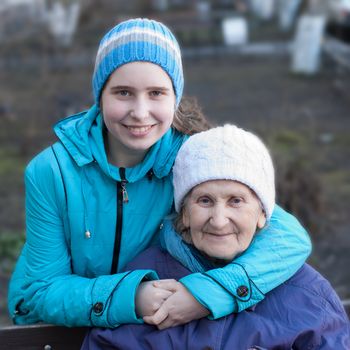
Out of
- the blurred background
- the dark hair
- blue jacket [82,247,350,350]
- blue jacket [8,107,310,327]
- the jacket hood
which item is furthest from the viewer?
the blurred background

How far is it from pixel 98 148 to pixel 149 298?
543mm

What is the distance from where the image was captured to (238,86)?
12.1 meters

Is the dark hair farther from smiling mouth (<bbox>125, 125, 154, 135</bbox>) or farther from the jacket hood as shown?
smiling mouth (<bbox>125, 125, 154, 135</bbox>)

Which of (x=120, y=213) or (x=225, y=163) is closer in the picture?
(x=225, y=163)

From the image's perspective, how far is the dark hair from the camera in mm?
2570

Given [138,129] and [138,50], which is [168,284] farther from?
[138,50]

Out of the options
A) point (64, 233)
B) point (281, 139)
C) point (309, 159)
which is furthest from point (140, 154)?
point (281, 139)

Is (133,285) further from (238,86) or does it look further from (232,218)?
(238,86)

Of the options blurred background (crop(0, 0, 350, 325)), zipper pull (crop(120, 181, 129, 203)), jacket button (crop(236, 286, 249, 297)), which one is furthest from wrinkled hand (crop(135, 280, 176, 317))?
blurred background (crop(0, 0, 350, 325))

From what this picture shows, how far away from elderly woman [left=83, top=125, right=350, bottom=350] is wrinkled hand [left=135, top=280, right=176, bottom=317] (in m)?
0.01

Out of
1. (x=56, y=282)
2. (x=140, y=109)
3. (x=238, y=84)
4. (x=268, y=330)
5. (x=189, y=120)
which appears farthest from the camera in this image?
(x=238, y=84)

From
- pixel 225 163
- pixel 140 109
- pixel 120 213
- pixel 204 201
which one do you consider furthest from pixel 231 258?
pixel 140 109

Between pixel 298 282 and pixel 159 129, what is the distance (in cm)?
67

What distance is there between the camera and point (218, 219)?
7.11 ft
